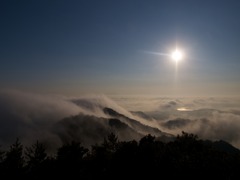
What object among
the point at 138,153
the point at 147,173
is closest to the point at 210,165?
the point at 147,173

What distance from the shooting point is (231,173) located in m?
33.5

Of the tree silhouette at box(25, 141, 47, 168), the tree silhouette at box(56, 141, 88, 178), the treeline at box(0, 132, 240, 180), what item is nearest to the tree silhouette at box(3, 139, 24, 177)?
the treeline at box(0, 132, 240, 180)

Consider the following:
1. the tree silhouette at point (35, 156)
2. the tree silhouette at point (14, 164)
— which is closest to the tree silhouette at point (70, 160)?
the tree silhouette at point (35, 156)

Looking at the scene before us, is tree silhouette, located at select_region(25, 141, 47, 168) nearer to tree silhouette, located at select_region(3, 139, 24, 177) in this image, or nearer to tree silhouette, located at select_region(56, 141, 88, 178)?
tree silhouette, located at select_region(3, 139, 24, 177)

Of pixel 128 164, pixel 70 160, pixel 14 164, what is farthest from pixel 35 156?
pixel 128 164

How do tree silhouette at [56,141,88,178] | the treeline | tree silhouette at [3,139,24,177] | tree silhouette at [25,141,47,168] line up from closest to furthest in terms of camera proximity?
the treeline < tree silhouette at [56,141,88,178] < tree silhouette at [3,139,24,177] < tree silhouette at [25,141,47,168]

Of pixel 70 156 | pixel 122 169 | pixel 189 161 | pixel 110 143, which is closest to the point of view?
pixel 189 161

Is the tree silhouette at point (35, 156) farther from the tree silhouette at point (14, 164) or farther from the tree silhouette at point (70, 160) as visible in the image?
the tree silhouette at point (70, 160)

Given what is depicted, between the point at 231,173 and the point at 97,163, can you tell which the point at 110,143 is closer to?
the point at 97,163

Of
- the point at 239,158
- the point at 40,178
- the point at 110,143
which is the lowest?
the point at 40,178

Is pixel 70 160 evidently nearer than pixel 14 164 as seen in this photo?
Yes

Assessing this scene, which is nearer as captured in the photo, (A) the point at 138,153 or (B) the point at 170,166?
(B) the point at 170,166

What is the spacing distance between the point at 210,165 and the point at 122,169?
14.8 meters

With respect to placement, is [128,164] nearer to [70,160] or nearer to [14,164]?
[70,160]
